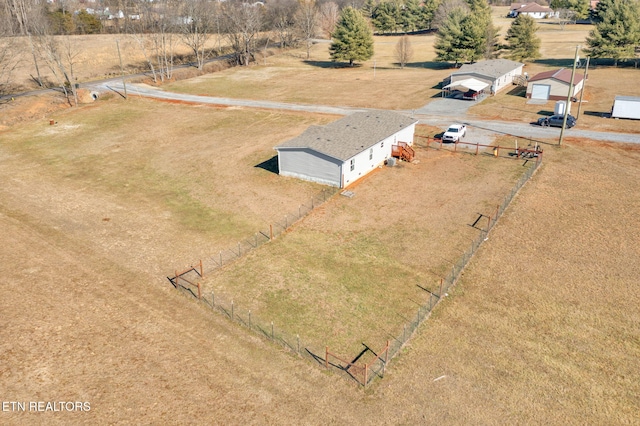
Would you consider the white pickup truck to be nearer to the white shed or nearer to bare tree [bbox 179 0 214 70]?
the white shed

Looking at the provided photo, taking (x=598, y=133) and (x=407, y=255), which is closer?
(x=407, y=255)

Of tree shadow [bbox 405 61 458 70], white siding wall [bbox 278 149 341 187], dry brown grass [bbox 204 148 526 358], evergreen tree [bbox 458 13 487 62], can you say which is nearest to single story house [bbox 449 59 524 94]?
evergreen tree [bbox 458 13 487 62]

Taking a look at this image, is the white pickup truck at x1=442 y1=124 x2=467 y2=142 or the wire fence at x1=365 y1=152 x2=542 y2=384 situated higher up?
the white pickup truck at x1=442 y1=124 x2=467 y2=142

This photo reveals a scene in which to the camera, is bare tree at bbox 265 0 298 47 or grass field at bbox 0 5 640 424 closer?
grass field at bbox 0 5 640 424

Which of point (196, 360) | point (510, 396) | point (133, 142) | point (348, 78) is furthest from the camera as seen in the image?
point (348, 78)

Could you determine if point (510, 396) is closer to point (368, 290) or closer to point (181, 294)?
point (368, 290)

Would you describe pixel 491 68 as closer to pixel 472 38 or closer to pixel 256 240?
pixel 472 38

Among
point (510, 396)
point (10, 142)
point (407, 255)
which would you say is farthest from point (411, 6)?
point (510, 396)
